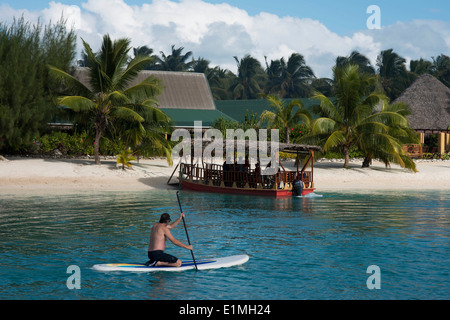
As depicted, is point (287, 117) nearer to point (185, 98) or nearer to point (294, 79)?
point (185, 98)

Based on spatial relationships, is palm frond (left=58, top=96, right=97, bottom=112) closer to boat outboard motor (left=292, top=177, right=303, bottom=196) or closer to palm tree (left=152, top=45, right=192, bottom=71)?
boat outboard motor (left=292, top=177, right=303, bottom=196)

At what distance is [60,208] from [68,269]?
31.9 ft

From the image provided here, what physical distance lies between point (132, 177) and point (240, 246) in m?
16.5

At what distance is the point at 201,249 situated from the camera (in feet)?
48.2

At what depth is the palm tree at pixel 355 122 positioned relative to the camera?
1293 inches

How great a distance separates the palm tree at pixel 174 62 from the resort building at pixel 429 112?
32.7m

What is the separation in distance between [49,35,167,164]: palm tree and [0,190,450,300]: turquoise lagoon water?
7.54 meters

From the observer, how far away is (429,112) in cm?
4578

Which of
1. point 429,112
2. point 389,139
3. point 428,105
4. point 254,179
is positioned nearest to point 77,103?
point 254,179

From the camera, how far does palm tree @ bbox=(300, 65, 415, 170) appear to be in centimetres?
3284

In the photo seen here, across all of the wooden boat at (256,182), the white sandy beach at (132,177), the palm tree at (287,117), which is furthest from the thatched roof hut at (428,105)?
the wooden boat at (256,182)

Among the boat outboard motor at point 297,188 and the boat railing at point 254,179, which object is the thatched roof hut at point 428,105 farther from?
the boat outboard motor at point 297,188
